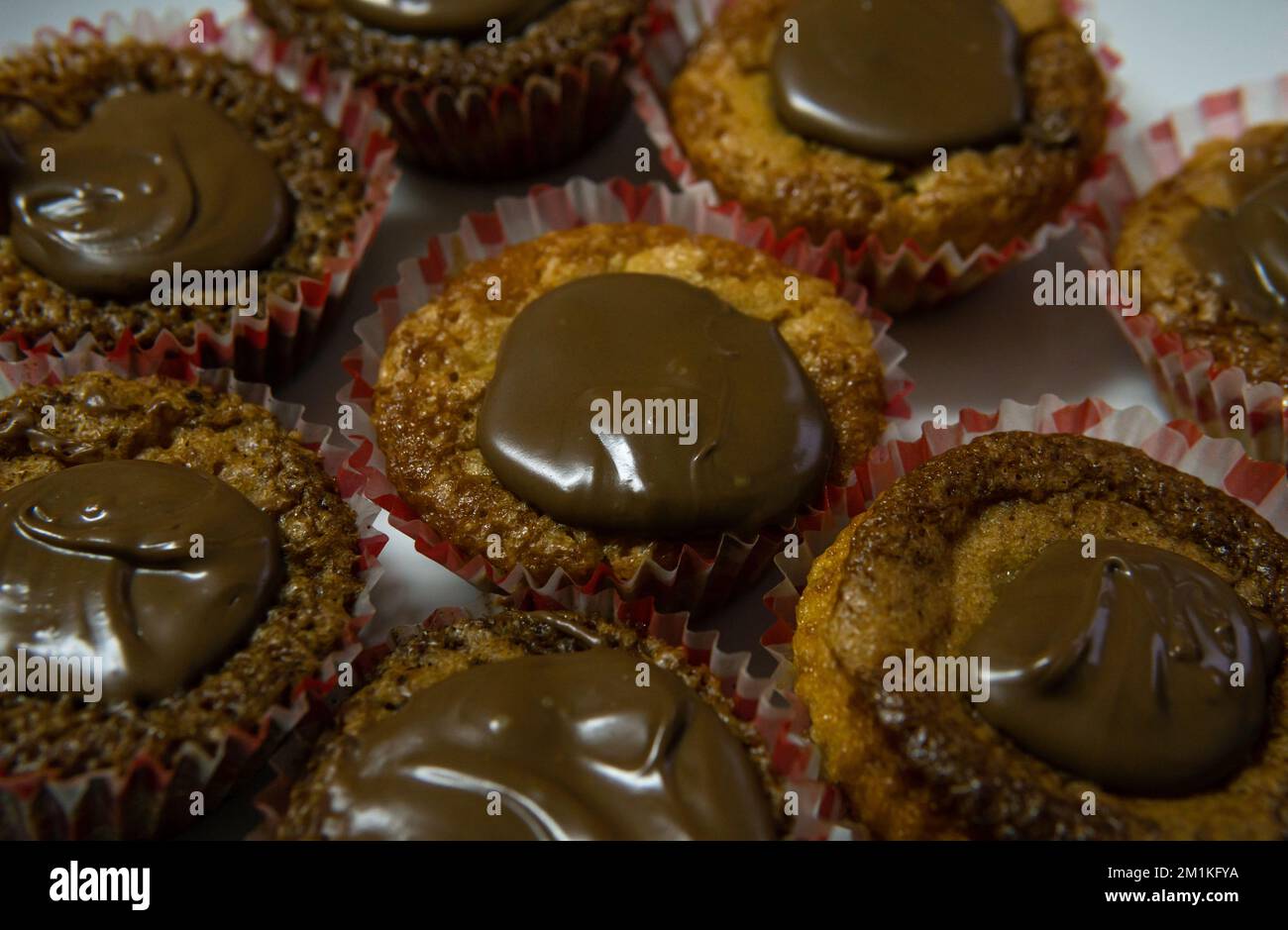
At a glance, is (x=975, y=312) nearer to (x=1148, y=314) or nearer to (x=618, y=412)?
(x=1148, y=314)

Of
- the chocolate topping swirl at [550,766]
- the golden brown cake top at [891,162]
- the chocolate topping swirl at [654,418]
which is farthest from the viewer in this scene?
the golden brown cake top at [891,162]

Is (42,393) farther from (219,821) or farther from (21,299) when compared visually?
(219,821)

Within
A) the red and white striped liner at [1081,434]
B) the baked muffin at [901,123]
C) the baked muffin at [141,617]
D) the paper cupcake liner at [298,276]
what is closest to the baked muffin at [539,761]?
the baked muffin at [141,617]

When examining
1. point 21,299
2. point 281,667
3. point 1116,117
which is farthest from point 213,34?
point 1116,117

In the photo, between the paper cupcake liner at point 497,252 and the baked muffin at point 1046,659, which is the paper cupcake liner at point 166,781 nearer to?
the paper cupcake liner at point 497,252

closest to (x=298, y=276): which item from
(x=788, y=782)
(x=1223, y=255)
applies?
(x=788, y=782)

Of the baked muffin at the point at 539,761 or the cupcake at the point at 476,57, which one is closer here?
the baked muffin at the point at 539,761
